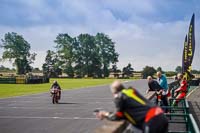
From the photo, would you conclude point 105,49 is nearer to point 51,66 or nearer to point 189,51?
point 51,66

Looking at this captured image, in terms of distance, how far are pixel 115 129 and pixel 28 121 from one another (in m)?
11.4

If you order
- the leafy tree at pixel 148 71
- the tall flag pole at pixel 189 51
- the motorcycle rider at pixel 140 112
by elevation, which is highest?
the leafy tree at pixel 148 71

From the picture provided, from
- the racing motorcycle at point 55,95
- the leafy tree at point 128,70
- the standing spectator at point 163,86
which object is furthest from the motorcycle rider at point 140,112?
the leafy tree at point 128,70

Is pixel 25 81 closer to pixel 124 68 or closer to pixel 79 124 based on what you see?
pixel 79 124

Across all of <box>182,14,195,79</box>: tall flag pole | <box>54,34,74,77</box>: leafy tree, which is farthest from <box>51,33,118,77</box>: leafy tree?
<box>182,14,195,79</box>: tall flag pole

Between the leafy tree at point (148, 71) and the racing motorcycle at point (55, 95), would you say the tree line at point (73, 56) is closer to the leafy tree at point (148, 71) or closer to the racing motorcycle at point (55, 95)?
the leafy tree at point (148, 71)

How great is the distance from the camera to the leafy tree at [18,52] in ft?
446

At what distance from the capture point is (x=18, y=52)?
451ft

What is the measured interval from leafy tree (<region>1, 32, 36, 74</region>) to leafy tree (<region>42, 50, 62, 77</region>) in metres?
6.20

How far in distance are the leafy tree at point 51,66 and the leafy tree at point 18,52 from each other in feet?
20.3

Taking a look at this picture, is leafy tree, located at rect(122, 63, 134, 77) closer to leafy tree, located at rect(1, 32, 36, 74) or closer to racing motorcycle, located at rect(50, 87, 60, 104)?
leafy tree, located at rect(1, 32, 36, 74)

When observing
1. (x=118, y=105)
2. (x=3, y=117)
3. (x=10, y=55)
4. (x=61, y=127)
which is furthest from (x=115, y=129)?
(x=10, y=55)

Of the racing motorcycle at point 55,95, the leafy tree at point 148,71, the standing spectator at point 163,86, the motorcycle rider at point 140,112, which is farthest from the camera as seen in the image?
the leafy tree at point 148,71

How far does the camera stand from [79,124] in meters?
15.9
